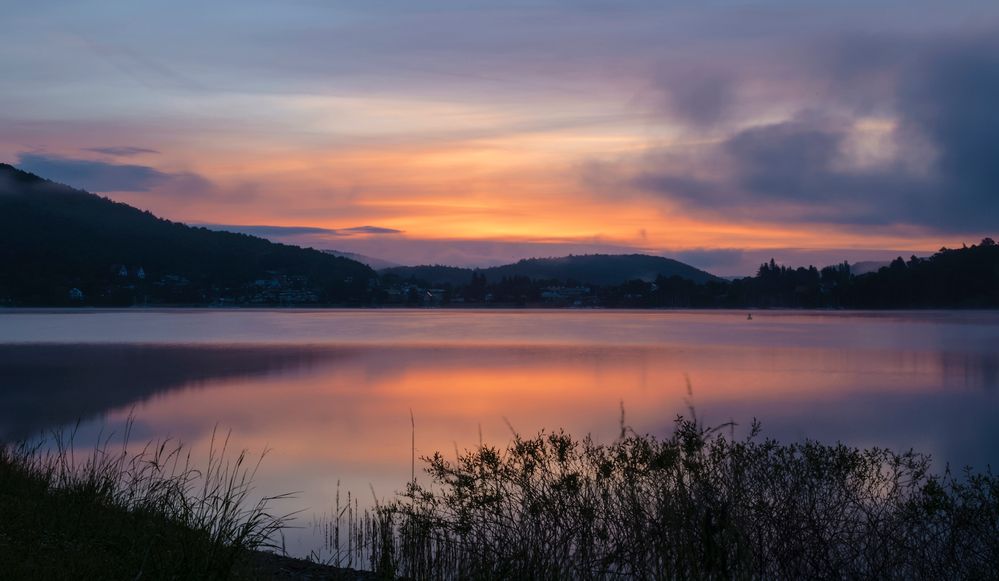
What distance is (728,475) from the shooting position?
26.9ft

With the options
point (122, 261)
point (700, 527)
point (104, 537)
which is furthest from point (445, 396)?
point (122, 261)

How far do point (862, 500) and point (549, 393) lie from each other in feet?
58.7

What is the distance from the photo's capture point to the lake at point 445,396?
17.1 meters

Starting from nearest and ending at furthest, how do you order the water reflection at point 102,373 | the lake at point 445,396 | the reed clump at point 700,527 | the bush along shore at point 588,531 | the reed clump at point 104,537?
the reed clump at point 104,537 → the bush along shore at point 588,531 → the reed clump at point 700,527 → the lake at point 445,396 → the water reflection at point 102,373

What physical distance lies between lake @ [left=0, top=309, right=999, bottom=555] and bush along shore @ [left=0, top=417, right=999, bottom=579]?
1.47 meters

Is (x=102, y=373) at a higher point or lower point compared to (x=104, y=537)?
lower

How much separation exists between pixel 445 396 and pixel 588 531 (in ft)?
60.4

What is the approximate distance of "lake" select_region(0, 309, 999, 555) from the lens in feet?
56.1

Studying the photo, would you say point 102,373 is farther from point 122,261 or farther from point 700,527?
point 122,261

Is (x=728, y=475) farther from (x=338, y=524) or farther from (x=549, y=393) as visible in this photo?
(x=549, y=393)

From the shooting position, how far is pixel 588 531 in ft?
26.4

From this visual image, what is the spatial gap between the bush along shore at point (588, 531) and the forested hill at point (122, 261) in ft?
399

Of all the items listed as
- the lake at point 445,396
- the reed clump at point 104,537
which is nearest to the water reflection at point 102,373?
the lake at point 445,396

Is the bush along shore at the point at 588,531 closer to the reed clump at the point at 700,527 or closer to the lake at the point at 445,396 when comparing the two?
the reed clump at the point at 700,527
